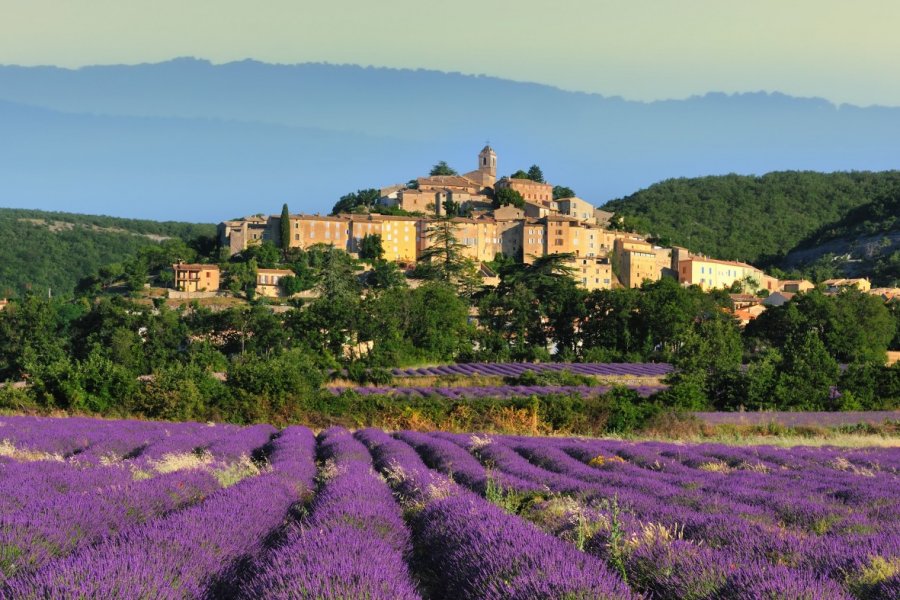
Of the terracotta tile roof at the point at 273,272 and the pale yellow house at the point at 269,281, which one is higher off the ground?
the terracotta tile roof at the point at 273,272

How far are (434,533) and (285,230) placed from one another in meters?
95.8

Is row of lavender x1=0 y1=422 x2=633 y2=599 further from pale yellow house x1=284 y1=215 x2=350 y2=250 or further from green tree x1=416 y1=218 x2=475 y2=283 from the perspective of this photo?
pale yellow house x1=284 y1=215 x2=350 y2=250

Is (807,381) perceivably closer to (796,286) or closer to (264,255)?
(264,255)

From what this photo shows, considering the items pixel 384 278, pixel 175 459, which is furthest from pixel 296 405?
pixel 384 278

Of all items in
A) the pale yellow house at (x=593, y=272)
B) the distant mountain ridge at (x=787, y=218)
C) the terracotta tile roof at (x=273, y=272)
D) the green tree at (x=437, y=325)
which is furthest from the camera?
the distant mountain ridge at (x=787, y=218)

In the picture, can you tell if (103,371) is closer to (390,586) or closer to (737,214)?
(390,586)

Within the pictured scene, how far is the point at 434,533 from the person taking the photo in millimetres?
5824

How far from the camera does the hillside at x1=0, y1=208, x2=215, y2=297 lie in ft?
408

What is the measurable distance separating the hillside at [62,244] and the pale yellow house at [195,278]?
120 feet

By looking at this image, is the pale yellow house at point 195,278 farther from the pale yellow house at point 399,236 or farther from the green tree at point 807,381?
the green tree at point 807,381

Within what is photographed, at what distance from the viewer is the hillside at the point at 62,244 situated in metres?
124

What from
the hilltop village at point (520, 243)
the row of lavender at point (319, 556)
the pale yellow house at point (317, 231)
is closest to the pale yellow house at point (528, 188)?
the hilltop village at point (520, 243)

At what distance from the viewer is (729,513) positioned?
7.25 m

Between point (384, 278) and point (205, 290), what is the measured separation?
20.3 metres
